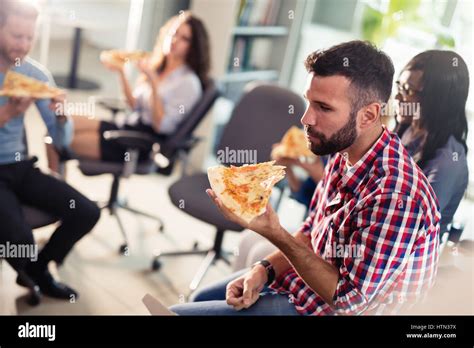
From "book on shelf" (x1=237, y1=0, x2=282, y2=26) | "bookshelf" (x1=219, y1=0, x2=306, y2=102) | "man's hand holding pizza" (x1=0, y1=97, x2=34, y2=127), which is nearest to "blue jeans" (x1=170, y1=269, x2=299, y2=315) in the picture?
"man's hand holding pizza" (x1=0, y1=97, x2=34, y2=127)

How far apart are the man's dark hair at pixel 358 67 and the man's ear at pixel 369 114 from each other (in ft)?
0.04

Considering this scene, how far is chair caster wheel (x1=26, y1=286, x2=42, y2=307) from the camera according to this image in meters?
1.77

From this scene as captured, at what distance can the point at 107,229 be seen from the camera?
8.24ft

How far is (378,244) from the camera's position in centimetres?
116

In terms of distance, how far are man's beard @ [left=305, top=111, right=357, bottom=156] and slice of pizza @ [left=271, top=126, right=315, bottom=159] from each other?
2.63 feet

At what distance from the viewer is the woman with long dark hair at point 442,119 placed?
142 cm

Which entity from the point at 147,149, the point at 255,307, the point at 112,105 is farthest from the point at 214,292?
the point at 112,105

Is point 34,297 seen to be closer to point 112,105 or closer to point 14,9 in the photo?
point 14,9

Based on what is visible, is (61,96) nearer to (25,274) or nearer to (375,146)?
(25,274)

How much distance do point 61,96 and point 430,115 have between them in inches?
43.9

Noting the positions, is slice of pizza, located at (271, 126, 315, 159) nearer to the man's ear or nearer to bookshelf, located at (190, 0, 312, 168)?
the man's ear

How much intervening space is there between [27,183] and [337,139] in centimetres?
107

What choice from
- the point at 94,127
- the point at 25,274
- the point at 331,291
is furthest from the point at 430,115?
the point at 94,127

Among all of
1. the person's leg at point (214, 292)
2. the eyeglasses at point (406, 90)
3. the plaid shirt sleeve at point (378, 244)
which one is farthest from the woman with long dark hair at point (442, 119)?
the person's leg at point (214, 292)
